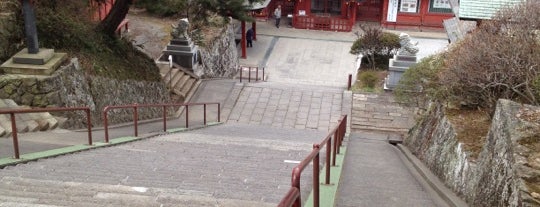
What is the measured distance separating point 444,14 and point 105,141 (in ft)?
87.3

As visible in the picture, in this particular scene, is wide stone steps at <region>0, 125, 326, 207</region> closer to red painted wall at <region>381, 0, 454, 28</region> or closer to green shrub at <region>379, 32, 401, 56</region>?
green shrub at <region>379, 32, 401, 56</region>

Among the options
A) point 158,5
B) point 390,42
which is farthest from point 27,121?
point 390,42

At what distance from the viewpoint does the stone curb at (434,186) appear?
5.72m

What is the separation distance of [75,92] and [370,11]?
24.8 meters

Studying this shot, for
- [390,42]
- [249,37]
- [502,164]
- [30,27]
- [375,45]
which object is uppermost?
[30,27]

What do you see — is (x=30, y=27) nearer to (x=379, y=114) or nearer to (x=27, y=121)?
(x=27, y=121)

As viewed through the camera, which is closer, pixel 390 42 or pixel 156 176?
pixel 156 176

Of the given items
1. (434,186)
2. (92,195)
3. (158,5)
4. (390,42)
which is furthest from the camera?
(390,42)

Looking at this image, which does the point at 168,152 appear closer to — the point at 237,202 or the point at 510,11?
the point at 237,202

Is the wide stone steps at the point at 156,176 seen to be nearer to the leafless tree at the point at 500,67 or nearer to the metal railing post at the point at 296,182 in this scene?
the metal railing post at the point at 296,182

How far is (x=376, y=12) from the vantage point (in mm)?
32250

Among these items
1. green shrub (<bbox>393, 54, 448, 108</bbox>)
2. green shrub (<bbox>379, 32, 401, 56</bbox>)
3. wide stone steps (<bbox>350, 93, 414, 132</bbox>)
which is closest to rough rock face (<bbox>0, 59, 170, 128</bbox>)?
wide stone steps (<bbox>350, 93, 414, 132</bbox>)

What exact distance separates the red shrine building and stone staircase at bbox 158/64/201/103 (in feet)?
45.5

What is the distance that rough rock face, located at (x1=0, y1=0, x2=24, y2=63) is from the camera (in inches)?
425
